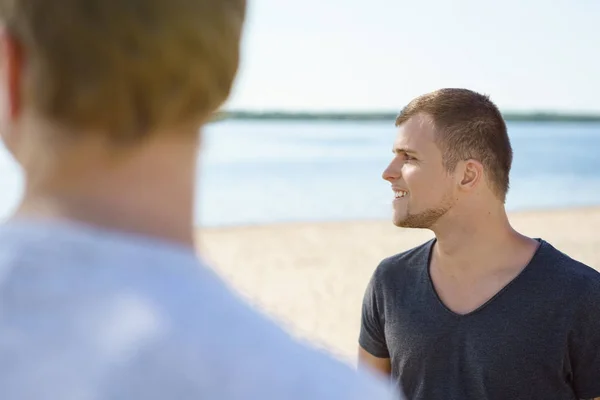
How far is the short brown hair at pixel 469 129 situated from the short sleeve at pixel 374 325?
52cm

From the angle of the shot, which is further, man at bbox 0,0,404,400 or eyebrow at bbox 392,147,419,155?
eyebrow at bbox 392,147,419,155

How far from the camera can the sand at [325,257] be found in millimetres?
8852

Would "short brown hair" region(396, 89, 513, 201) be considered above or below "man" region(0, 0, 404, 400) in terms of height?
below

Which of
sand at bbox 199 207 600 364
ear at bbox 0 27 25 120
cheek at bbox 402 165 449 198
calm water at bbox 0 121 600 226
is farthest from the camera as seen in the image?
calm water at bbox 0 121 600 226

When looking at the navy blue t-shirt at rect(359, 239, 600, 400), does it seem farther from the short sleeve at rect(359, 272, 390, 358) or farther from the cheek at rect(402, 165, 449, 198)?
the cheek at rect(402, 165, 449, 198)

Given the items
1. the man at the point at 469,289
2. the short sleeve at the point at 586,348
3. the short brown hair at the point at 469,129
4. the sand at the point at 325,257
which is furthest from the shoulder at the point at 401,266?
the sand at the point at 325,257

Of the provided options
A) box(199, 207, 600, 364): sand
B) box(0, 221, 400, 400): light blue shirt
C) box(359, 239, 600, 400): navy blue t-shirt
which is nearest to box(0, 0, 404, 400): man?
box(0, 221, 400, 400): light blue shirt

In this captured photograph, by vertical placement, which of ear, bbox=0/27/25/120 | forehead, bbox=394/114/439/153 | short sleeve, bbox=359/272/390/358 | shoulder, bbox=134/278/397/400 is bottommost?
short sleeve, bbox=359/272/390/358

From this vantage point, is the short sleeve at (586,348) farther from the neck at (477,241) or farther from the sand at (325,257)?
the sand at (325,257)

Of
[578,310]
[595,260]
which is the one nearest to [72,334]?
[578,310]

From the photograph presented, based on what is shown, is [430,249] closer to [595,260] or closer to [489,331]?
[489,331]

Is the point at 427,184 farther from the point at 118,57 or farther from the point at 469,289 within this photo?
the point at 118,57

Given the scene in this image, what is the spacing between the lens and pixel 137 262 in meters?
0.62

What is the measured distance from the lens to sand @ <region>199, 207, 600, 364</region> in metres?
8.85
